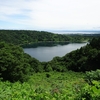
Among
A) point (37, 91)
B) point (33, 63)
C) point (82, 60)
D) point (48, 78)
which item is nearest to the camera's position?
point (37, 91)

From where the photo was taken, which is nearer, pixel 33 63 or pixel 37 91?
pixel 37 91

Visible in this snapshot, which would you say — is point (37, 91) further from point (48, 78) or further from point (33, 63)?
point (33, 63)

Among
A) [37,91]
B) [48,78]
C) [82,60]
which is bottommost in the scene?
[82,60]

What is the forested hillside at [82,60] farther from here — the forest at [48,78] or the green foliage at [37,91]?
the green foliage at [37,91]

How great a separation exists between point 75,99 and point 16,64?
16.5 metres

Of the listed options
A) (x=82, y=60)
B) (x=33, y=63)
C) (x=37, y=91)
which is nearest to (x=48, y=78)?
(x=33, y=63)

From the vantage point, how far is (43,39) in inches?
6417

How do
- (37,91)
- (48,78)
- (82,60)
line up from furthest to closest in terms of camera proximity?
(82,60)
(48,78)
(37,91)

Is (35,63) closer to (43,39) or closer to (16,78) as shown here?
(16,78)

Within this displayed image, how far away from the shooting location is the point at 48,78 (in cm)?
2559

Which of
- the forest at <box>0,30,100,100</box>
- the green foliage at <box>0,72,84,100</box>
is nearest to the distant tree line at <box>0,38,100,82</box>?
the forest at <box>0,30,100,100</box>

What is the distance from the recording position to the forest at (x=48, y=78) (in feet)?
19.9

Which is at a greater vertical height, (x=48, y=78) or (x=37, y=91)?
(x=37, y=91)

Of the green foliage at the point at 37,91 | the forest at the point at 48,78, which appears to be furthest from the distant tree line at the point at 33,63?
the green foliage at the point at 37,91
